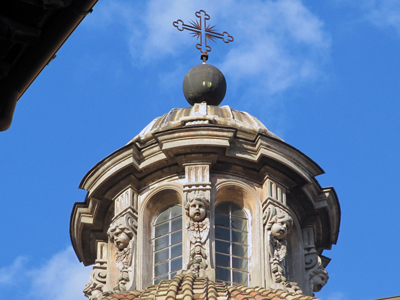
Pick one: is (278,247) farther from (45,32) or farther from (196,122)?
(45,32)

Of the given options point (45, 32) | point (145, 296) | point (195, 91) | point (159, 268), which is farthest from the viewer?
point (195, 91)

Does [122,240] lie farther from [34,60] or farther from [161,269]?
[34,60]

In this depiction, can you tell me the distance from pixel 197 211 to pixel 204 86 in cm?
424

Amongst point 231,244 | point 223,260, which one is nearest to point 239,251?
point 231,244

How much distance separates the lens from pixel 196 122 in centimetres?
2692

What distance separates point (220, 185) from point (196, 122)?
1.62 metres

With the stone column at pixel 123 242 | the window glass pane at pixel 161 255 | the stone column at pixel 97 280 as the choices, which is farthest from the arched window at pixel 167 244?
the stone column at pixel 97 280

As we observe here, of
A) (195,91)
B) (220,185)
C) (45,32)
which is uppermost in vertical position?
(195,91)

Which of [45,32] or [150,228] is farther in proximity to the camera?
[150,228]

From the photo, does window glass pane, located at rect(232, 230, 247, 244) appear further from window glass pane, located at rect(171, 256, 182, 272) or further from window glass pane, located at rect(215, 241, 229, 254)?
window glass pane, located at rect(171, 256, 182, 272)

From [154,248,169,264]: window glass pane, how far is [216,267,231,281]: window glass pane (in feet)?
4.07

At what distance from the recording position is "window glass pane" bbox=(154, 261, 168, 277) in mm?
25578

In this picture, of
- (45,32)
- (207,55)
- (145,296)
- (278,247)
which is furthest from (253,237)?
(45,32)

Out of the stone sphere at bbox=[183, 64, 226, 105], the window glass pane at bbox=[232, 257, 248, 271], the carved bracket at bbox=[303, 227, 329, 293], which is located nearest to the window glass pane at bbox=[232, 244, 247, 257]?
the window glass pane at bbox=[232, 257, 248, 271]
